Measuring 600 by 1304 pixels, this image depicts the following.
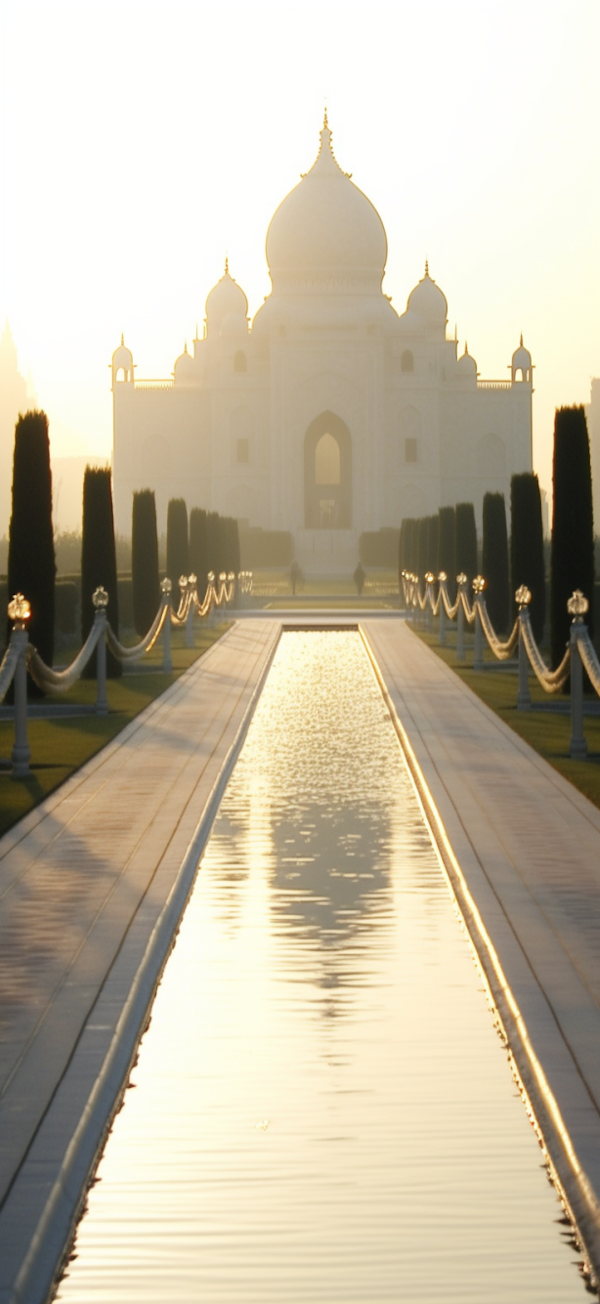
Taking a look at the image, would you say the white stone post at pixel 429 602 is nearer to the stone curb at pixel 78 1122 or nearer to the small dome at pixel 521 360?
the stone curb at pixel 78 1122

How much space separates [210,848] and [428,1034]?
2.71 metres

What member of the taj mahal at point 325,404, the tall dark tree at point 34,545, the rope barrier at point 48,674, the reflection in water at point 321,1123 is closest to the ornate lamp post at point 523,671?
the rope barrier at point 48,674

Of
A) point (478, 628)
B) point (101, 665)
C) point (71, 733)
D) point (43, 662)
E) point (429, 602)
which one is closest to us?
point (71, 733)

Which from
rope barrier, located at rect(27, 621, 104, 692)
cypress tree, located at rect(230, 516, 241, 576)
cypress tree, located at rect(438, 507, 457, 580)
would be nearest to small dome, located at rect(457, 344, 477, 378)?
cypress tree, located at rect(230, 516, 241, 576)

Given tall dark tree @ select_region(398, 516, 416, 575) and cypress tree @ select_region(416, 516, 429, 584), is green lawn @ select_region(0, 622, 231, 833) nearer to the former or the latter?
cypress tree @ select_region(416, 516, 429, 584)

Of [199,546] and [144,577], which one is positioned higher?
[199,546]

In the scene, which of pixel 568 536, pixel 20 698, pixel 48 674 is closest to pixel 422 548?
pixel 568 536

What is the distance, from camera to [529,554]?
19.4m

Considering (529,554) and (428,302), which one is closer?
(529,554)

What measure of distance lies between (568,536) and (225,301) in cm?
4153

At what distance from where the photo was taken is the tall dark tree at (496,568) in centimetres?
2148

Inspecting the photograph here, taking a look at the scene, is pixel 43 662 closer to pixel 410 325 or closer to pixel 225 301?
pixel 410 325

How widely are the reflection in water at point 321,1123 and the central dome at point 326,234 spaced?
1815 inches

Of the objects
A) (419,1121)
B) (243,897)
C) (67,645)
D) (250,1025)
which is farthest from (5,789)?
(67,645)
